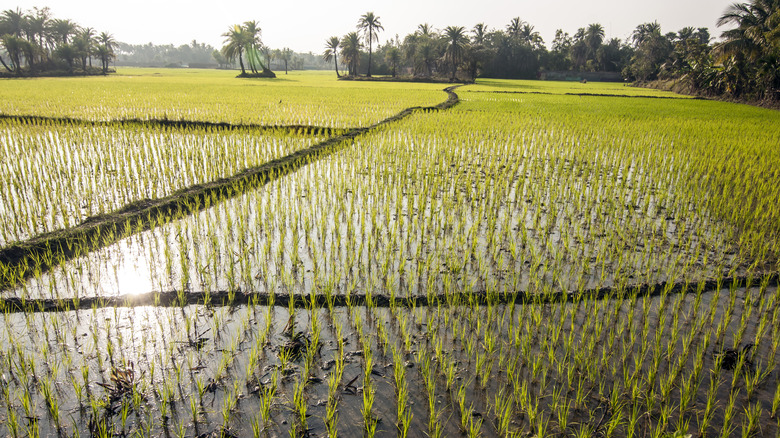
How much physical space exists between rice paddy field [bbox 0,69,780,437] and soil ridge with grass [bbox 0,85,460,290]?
3cm

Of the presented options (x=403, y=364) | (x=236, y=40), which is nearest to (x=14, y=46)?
(x=236, y=40)

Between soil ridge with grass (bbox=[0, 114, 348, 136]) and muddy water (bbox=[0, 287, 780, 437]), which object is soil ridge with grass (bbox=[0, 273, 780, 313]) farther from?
soil ridge with grass (bbox=[0, 114, 348, 136])

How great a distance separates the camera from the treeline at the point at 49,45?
36750mm

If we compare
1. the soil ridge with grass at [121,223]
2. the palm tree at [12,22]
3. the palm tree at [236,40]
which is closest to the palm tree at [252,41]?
the palm tree at [236,40]

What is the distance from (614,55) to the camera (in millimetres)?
48375

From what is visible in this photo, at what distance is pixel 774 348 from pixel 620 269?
105 cm

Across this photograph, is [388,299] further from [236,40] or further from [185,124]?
[236,40]

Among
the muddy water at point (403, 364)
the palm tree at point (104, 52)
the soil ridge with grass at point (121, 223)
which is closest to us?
the muddy water at point (403, 364)

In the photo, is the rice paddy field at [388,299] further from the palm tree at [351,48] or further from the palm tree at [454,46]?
the palm tree at [351,48]

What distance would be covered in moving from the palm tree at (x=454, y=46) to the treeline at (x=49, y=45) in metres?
31.4

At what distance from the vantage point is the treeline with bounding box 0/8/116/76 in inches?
1447

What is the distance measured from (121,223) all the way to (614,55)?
54971 millimetres

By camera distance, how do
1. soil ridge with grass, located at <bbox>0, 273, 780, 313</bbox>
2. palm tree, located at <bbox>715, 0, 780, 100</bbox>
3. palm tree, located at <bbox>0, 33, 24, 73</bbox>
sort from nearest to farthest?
soil ridge with grass, located at <bbox>0, 273, 780, 313</bbox>
palm tree, located at <bbox>715, 0, 780, 100</bbox>
palm tree, located at <bbox>0, 33, 24, 73</bbox>

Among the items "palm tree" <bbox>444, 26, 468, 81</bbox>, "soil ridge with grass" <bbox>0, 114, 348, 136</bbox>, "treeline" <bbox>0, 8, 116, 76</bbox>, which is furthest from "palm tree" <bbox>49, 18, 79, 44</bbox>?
"soil ridge with grass" <bbox>0, 114, 348, 136</bbox>
